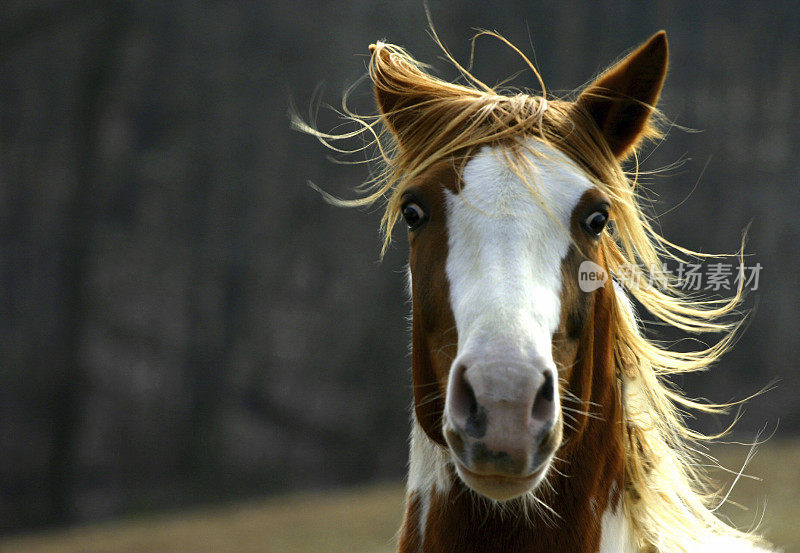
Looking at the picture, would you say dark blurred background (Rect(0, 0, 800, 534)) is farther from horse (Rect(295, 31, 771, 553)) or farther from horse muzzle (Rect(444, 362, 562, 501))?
horse muzzle (Rect(444, 362, 562, 501))

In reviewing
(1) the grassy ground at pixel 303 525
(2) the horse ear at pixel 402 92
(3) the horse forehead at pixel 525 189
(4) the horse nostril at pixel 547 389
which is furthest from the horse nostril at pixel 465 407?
(1) the grassy ground at pixel 303 525

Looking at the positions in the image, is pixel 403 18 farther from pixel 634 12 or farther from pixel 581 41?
pixel 634 12

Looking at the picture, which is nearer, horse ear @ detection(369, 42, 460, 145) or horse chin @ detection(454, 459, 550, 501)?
horse chin @ detection(454, 459, 550, 501)

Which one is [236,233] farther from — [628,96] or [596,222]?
[596,222]

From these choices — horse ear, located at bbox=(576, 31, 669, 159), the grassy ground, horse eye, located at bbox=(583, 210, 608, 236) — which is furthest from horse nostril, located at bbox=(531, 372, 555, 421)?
the grassy ground

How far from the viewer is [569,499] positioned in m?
1.70

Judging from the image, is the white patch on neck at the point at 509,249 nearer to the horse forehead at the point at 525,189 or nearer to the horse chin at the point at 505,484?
the horse forehead at the point at 525,189

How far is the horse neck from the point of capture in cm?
166

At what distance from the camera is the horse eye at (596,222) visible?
1643 mm

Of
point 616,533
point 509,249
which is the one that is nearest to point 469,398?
point 509,249

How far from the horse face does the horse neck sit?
0.45 feet

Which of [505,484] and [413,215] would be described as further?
[413,215]

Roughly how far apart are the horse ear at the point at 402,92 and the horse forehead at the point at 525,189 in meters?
0.33

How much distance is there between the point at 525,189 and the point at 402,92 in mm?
565
